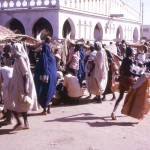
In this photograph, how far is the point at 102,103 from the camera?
33.4 feet

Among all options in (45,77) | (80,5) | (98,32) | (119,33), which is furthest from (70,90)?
(119,33)

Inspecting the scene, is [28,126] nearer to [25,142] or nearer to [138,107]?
[25,142]

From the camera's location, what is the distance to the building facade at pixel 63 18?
24219 millimetres

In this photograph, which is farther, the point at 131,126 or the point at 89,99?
the point at 89,99

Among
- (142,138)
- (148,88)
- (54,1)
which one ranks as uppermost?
(54,1)

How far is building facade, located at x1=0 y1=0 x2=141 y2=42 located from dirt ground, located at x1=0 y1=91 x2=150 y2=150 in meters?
13.1

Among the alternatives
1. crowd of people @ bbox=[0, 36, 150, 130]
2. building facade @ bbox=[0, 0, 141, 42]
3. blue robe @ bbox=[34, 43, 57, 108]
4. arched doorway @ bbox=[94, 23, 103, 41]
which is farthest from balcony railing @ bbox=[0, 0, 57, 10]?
blue robe @ bbox=[34, 43, 57, 108]

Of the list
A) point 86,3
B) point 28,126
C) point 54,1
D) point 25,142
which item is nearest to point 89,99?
point 28,126

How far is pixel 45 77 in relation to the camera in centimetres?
829

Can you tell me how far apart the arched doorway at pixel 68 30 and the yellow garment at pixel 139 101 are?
1918 centimetres

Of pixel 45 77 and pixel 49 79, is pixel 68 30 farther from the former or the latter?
pixel 45 77

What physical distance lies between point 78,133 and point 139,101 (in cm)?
147

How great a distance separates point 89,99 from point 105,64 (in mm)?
1256

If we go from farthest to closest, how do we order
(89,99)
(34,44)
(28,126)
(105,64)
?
(34,44)
(89,99)
(105,64)
(28,126)
